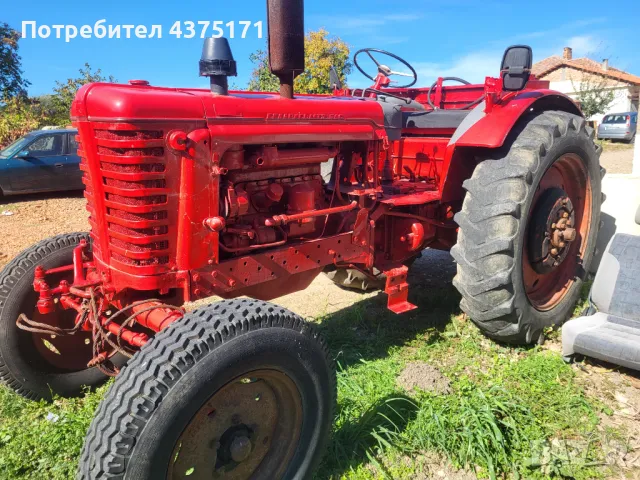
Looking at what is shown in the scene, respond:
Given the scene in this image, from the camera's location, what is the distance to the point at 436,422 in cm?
259

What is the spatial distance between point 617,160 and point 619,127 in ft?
26.5

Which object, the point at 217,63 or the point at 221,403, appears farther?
the point at 217,63

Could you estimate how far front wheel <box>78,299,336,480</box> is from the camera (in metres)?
1.74

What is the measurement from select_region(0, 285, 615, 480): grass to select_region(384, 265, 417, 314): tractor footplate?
350mm

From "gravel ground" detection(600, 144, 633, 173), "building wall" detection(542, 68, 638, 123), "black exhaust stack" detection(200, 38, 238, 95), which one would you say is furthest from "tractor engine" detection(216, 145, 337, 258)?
"building wall" detection(542, 68, 638, 123)

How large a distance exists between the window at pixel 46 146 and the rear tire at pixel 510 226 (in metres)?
9.24

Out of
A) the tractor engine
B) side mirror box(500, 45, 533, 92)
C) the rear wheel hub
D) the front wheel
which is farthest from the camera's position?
the rear wheel hub

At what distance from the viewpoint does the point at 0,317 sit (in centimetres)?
277

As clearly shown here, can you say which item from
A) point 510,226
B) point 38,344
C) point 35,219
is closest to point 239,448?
point 38,344

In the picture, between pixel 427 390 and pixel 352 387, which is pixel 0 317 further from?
pixel 427 390

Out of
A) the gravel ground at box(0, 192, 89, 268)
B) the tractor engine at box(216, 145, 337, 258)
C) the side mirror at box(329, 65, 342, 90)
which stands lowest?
the gravel ground at box(0, 192, 89, 268)

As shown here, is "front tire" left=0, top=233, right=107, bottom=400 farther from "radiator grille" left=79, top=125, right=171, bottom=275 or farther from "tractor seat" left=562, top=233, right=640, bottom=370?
"tractor seat" left=562, top=233, right=640, bottom=370

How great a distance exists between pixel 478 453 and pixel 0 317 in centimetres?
260

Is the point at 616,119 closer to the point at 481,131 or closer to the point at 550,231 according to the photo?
the point at 550,231
